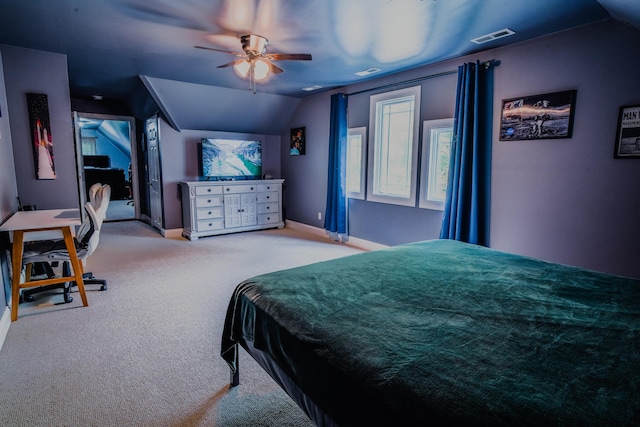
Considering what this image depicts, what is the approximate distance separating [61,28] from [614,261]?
16.6ft

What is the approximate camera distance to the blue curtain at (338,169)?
502 cm

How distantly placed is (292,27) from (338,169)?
Answer: 8.24ft

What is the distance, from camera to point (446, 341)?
1122 millimetres

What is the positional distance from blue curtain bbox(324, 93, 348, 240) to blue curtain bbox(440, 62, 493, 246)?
1.86m

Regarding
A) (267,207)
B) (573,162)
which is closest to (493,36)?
(573,162)

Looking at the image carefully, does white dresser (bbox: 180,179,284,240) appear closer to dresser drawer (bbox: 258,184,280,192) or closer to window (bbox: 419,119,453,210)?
dresser drawer (bbox: 258,184,280,192)

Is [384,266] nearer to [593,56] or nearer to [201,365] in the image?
[201,365]

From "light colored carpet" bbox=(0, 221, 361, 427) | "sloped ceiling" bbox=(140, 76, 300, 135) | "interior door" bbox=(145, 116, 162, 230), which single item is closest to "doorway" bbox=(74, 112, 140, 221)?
"interior door" bbox=(145, 116, 162, 230)

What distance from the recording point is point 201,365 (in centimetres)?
212

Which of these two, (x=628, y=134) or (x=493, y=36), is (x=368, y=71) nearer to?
(x=493, y=36)

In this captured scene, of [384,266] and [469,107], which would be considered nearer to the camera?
[384,266]

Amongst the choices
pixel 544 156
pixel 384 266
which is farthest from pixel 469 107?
pixel 384 266

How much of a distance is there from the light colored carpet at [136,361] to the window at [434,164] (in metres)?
2.31

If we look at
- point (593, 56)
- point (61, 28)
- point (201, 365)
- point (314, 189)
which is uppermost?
point (61, 28)
